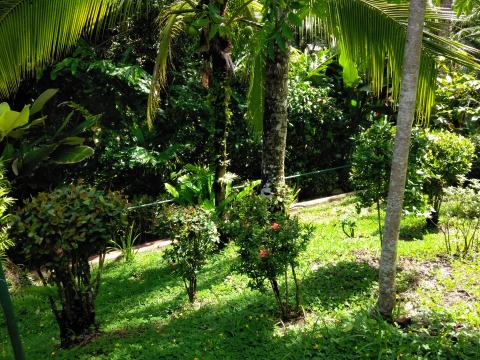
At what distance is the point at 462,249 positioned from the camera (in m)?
5.27

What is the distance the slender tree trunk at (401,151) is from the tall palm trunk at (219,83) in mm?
3146

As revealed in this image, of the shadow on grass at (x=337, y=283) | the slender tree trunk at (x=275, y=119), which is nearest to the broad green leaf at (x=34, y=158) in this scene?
the slender tree trunk at (x=275, y=119)

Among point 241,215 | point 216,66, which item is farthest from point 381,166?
point 216,66

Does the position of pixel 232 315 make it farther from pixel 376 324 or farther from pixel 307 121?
pixel 307 121

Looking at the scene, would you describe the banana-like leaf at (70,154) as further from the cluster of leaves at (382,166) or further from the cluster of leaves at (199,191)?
the cluster of leaves at (382,166)

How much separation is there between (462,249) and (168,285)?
351cm

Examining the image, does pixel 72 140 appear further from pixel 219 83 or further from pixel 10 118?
pixel 219 83

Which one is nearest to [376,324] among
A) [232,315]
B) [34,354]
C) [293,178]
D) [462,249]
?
[232,315]

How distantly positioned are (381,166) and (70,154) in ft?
14.4


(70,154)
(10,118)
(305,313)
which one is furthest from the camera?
(70,154)

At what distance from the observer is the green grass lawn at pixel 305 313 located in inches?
137

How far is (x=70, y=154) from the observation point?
6664 millimetres

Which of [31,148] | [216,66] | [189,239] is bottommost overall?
[189,239]

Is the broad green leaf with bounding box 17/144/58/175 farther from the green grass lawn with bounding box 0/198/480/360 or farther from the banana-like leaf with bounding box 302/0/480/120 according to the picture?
the banana-like leaf with bounding box 302/0/480/120
